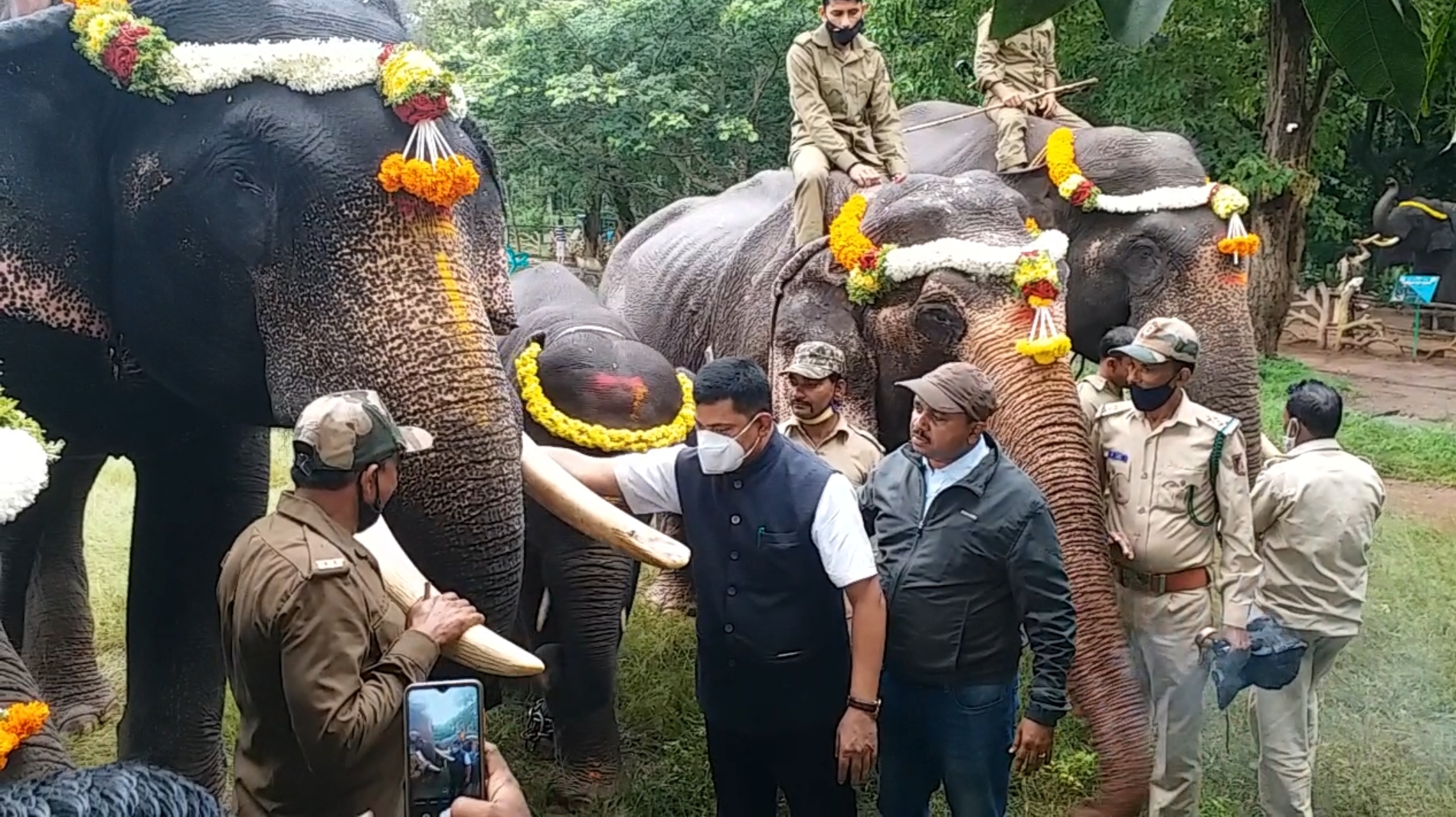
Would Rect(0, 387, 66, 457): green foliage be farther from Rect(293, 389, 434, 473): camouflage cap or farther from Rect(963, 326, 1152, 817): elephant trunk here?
Rect(963, 326, 1152, 817): elephant trunk

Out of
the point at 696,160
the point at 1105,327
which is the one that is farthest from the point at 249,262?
the point at 696,160

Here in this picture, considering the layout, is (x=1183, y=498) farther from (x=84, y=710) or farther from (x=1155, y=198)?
(x=84, y=710)

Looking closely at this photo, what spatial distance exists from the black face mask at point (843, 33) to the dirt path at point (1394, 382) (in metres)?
8.53

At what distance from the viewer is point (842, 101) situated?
5887 mm

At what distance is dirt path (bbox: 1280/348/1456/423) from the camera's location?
500 inches

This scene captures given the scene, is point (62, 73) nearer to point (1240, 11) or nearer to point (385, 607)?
point (385, 607)

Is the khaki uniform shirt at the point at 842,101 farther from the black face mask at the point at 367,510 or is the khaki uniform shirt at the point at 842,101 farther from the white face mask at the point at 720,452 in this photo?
the black face mask at the point at 367,510

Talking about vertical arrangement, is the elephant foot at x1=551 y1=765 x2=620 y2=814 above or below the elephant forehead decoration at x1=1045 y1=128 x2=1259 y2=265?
below

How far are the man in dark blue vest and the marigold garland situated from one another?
1.63 m

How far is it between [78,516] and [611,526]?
3.02 m

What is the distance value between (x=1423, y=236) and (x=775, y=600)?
17863mm

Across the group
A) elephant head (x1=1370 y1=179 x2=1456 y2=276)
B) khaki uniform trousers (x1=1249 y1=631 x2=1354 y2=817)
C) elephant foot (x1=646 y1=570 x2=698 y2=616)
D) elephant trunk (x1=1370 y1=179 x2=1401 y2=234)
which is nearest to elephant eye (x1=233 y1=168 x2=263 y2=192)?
khaki uniform trousers (x1=1249 y1=631 x2=1354 y2=817)

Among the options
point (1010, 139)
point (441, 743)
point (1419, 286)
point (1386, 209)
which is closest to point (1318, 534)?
point (441, 743)

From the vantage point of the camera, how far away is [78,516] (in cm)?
526
